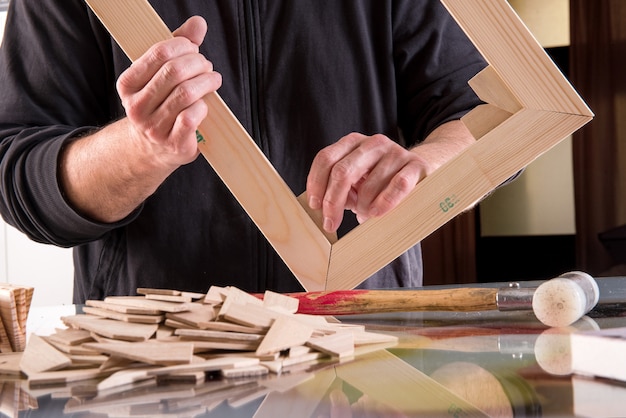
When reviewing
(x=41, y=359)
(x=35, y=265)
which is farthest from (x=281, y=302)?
(x=35, y=265)

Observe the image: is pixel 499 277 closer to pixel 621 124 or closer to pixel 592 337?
pixel 621 124

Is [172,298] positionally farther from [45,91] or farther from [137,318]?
[45,91]

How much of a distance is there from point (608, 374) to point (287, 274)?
2.66 ft

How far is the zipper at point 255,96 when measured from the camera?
4.64ft

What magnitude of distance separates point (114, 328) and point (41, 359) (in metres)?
0.08

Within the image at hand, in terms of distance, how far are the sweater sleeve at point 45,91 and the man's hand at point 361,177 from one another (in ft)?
1.44

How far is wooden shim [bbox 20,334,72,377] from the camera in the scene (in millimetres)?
750

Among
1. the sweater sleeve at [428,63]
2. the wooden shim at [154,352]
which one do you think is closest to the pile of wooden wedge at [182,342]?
the wooden shim at [154,352]

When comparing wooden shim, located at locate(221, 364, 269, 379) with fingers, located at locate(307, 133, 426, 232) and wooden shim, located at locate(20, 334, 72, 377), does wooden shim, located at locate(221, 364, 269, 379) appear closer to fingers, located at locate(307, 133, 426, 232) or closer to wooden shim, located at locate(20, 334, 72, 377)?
wooden shim, located at locate(20, 334, 72, 377)

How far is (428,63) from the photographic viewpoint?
1515 mm

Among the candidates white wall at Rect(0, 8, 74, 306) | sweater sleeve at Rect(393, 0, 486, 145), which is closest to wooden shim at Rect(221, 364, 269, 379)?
sweater sleeve at Rect(393, 0, 486, 145)

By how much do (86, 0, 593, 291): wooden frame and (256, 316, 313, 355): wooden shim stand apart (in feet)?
0.85

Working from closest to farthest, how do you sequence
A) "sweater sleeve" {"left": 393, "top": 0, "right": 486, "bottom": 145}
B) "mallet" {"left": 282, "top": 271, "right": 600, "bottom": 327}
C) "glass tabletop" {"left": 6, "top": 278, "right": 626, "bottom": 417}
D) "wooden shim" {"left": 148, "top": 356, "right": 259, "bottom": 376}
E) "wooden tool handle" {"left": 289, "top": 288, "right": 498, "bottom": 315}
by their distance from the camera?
"glass tabletop" {"left": 6, "top": 278, "right": 626, "bottom": 417} < "wooden shim" {"left": 148, "top": 356, "right": 259, "bottom": 376} < "mallet" {"left": 282, "top": 271, "right": 600, "bottom": 327} < "wooden tool handle" {"left": 289, "top": 288, "right": 498, "bottom": 315} < "sweater sleeve" {"left": 393, "top": 0, "right": 486, "bottom": 145}

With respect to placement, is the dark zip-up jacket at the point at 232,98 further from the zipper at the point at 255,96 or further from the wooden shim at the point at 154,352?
the wooden shim at the point at 154,352
